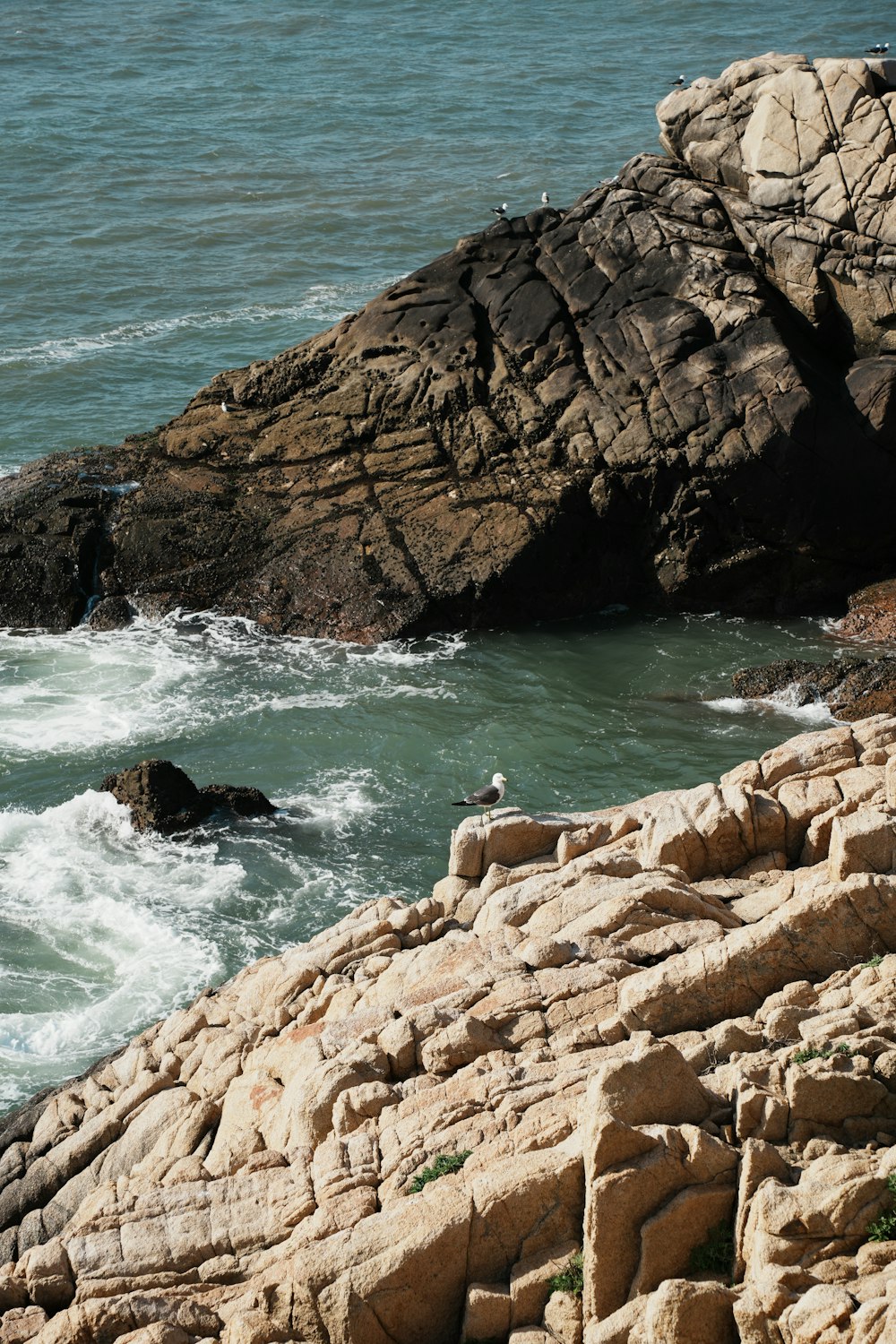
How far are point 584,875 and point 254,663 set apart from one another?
574 inches

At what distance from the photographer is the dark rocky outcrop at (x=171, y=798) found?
2559 centimetres

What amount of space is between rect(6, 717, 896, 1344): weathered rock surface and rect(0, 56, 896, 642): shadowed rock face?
12723 millimetres

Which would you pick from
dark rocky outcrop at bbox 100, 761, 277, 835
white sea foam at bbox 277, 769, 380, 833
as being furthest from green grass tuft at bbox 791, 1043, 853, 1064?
dark rocky outcrop at bbox 100, 761, 277, 835

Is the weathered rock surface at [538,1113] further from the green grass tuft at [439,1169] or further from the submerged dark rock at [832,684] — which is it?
the submerged dark rock at [832,684]

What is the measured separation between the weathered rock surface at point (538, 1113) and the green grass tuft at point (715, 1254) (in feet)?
0.09

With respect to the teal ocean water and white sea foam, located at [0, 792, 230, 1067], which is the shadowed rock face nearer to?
the teal ocean water

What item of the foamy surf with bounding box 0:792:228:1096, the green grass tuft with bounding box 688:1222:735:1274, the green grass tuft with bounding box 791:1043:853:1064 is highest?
the green grass tuft with bounding box 791:1043:853:1064

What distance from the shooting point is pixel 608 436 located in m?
32.0

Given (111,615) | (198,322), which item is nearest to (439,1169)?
(111,615)

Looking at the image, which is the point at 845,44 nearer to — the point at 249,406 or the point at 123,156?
the point at 123,156

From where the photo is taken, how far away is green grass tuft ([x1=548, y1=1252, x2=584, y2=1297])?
12.6m

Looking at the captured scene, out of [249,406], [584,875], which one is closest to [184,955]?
[584,875]

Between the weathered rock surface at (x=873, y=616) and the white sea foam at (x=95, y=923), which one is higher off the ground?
the weathered rock surface at (x=873, y=616)

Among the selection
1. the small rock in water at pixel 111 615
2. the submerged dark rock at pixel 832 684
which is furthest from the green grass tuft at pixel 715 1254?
the small rock in water at pixel 111 615
